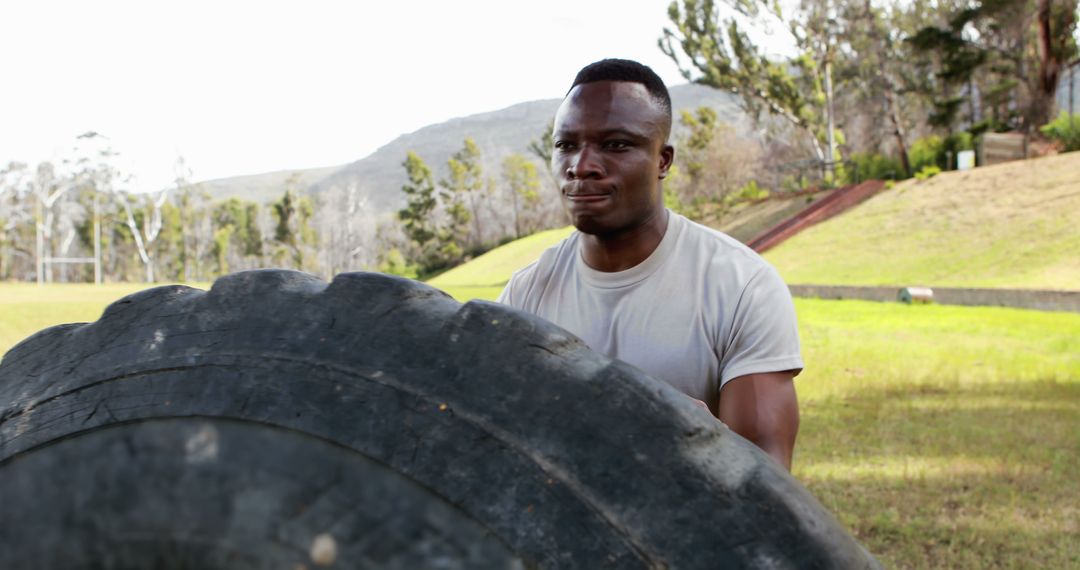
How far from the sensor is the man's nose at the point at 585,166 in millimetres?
1998

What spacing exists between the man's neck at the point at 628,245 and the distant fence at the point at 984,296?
47.6 ft

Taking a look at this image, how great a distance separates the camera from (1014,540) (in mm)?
4082

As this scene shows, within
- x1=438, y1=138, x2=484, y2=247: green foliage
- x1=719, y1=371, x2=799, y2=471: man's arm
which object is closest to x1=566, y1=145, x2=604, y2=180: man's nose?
x1=719, y1=371, x2=799, y2=471: man's arm

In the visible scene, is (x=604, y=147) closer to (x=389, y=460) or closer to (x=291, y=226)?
(x=389, y=460)

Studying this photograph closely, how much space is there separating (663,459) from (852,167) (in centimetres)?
4167

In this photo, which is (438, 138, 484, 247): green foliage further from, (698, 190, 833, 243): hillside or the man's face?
the man's face

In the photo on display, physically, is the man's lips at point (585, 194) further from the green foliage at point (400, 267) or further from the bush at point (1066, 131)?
the green foliage at point (400, 267)

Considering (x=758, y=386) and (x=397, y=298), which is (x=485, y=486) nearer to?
(x=397, y=298)

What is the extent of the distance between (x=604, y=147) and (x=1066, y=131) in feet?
104

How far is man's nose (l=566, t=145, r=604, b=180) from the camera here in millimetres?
1998

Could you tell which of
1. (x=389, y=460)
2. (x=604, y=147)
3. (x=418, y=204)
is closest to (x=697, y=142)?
(x=418, y=204)

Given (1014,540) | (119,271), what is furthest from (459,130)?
(1014,540)

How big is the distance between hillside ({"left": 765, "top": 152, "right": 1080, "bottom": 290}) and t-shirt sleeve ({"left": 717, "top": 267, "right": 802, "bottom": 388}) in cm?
1683

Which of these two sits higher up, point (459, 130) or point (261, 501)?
point (459, 130)
